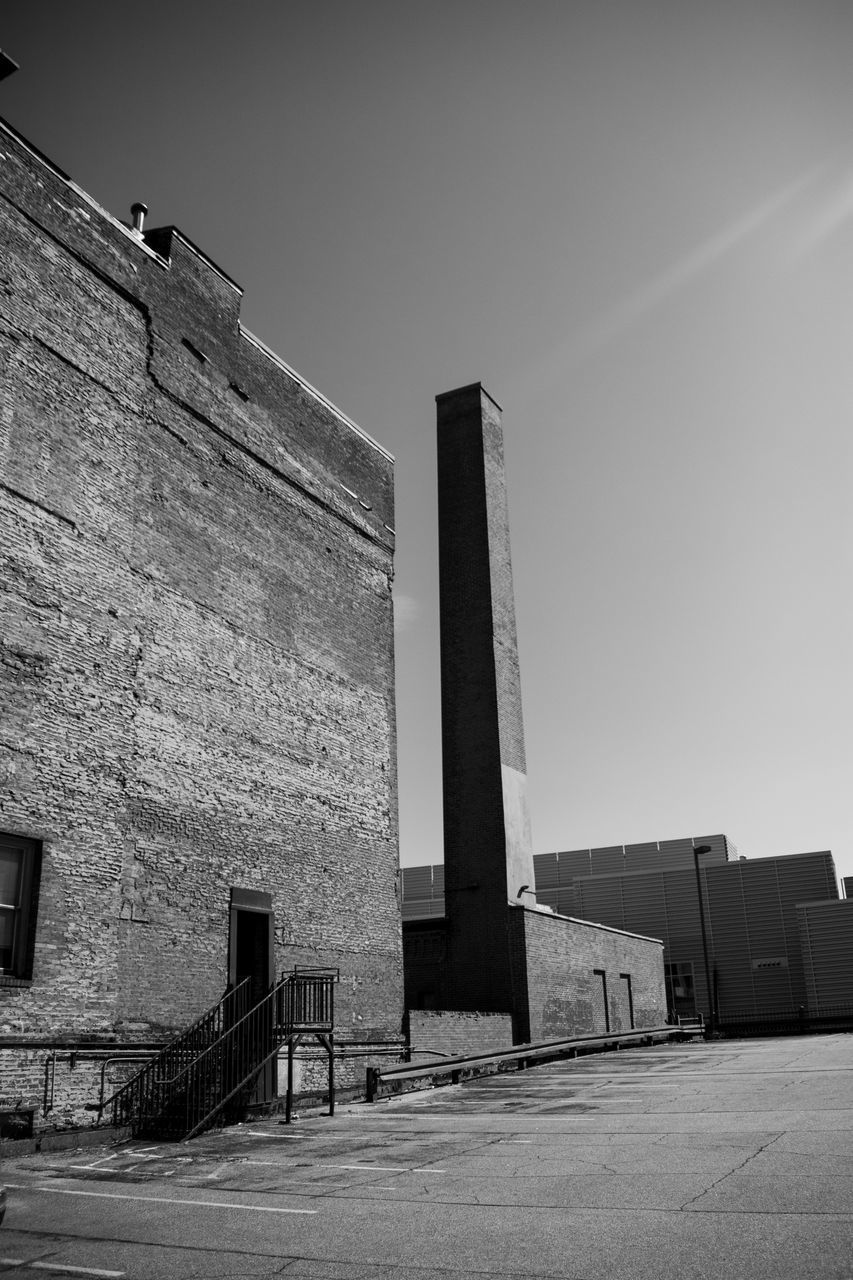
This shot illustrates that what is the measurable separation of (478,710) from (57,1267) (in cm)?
2029

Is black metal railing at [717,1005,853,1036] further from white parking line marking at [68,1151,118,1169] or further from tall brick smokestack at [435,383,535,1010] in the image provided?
white parking line marking at [68,1151,118,1169]

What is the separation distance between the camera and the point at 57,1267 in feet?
19.6

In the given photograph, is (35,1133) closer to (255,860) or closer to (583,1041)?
(255,860)

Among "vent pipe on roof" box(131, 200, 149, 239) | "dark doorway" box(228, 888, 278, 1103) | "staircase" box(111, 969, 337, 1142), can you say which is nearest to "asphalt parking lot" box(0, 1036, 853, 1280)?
"staircase" box(111, 969, 337, 1142)

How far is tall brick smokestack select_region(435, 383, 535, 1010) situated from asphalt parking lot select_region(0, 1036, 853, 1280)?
10105 mm

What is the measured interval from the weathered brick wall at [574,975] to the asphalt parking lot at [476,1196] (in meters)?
9.56

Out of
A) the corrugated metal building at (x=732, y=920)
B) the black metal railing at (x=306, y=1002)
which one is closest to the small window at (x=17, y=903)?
the black metal railing at (x=306, y=1002)

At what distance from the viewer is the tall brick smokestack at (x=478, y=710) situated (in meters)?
23.8

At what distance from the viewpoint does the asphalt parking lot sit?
5648mm

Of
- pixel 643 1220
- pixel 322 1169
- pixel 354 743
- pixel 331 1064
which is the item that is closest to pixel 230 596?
pixel 354 743

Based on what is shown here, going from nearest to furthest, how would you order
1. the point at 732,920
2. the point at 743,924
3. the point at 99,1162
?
the point at 99,1162 → the point at 743,924 → the point at 732,920

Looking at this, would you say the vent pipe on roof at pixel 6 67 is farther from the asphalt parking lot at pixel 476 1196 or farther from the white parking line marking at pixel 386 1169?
the white parking line marking at pixel 386 1169

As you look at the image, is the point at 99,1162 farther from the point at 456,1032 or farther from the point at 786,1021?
the point at 786,1021

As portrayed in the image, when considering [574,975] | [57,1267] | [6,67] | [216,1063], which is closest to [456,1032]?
[574,975]
